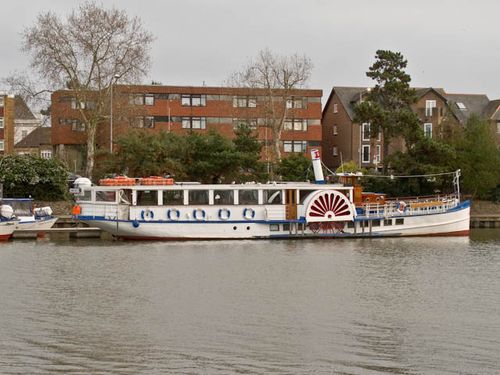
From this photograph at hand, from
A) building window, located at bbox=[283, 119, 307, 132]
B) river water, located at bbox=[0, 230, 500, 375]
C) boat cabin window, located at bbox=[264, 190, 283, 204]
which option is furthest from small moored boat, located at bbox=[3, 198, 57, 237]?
building window, located at bbox=[283, 119, 307, 132]

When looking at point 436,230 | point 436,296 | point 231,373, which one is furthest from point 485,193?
point 231,373

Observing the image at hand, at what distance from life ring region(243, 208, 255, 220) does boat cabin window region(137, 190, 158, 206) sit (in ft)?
15.9

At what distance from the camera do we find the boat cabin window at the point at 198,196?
48.3 m

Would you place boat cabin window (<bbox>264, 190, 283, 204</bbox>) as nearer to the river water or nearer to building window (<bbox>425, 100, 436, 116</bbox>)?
the river water

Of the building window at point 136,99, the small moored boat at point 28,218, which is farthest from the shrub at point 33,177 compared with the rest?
the building window at point 136,99

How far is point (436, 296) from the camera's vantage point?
3019cm

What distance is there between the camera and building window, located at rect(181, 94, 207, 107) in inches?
3438

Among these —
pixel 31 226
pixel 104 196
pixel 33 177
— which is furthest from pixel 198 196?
pixel 33 177

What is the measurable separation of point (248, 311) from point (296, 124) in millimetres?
63130

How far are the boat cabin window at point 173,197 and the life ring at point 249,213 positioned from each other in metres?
3.46

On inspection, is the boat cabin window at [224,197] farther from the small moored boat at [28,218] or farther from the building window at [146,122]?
the building window at [146,122]

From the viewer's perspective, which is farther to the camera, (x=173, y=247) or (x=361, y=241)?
(x=361, y=241)

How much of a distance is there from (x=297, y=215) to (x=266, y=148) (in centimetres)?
3503

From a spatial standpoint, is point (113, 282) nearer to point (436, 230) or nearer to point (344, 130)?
point (436, 230)
